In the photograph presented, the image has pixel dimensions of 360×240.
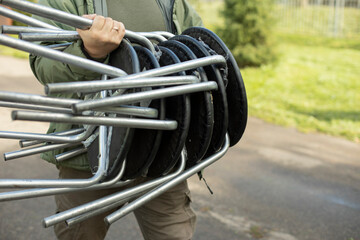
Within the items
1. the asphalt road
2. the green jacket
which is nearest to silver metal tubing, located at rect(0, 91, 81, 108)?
the green jacket

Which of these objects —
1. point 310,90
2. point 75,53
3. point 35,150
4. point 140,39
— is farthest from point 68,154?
point 310,90

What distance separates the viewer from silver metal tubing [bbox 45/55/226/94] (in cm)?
106

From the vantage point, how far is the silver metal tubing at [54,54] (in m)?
1.06

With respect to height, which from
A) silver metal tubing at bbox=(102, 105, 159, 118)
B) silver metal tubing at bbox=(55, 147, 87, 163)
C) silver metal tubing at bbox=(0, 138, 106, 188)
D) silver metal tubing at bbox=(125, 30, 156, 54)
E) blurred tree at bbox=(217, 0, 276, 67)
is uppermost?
silver metal tubing at bbox=(125, 30, 156, 54)

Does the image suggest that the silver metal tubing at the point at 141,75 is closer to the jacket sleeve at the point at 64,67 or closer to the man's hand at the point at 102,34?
the man's hand at the point at 102,34

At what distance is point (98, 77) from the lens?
157 centimetres

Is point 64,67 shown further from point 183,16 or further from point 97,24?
point 183,16

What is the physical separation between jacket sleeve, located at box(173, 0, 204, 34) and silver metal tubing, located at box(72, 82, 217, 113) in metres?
0.74

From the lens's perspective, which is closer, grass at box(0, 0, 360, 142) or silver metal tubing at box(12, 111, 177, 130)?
silver metal tubing at box(12, 111, 177, 130)

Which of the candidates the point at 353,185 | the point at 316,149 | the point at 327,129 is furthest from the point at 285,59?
the point at 353,185

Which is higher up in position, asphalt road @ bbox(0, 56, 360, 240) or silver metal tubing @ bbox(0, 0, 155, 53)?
silver metal tubing @ bbox(0, 0, 155, 53)

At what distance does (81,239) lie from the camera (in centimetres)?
203

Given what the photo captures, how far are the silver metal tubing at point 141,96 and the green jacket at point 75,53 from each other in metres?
0.35

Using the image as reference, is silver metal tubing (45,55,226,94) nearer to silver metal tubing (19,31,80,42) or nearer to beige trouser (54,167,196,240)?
silver metal tubing (19,31,80,42)
